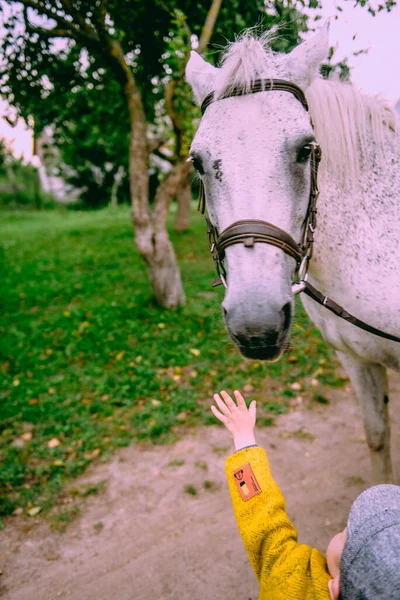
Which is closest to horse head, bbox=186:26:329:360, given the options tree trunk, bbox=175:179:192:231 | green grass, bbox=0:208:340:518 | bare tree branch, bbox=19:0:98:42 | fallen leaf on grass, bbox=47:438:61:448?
green grass, bbox=0:208:340:518

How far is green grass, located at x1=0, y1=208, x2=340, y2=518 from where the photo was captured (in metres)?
3.78

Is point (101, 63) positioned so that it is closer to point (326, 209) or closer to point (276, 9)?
point (276, 9)

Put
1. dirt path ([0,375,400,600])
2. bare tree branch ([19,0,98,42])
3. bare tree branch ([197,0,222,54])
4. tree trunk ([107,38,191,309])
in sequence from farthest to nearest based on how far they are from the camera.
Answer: tree trunk ([107,38,191,309])
bare tree branch ([19,0,98,42])
bare tree branch ([197,0,222,54])
dirt path ([0,375,400,600])

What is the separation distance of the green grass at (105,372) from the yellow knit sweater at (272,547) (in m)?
0.59

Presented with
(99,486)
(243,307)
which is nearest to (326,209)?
(243,307)

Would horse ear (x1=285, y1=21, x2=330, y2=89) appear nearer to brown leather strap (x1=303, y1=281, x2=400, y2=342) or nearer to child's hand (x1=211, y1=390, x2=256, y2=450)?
brown leather strap (x1=303, y1=281, x2=400, y2=342)

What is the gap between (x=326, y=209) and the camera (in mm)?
2164

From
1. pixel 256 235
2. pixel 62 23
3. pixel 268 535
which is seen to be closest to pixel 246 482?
pixel 268 535

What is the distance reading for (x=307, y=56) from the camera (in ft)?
6.39

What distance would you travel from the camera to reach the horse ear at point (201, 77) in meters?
2.09

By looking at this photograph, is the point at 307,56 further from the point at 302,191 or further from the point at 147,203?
the point at 147,203

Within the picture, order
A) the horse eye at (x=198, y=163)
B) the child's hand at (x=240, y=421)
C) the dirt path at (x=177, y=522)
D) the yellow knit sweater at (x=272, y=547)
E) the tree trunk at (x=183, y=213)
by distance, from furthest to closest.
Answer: the tree trunk at (x=183, y=213) < the dirt path at (x=177, y=522) < the horse eye at (x=198, y=163) < the child's hand at (x=240, y=421) < the yellow knit sweater at (x=272, y=547)

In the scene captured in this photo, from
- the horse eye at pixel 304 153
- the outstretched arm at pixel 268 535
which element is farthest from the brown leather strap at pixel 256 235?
the outstretched arm at pixel 268 535

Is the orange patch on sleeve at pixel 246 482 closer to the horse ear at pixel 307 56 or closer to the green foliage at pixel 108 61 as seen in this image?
the horse ear at pixel 307 56
